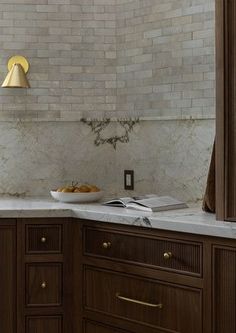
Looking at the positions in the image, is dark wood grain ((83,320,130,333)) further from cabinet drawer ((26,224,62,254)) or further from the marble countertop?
the marble countertop

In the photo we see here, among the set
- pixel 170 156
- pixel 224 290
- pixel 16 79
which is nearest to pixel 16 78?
pixel 16 79

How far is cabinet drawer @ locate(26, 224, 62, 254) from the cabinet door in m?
0.08

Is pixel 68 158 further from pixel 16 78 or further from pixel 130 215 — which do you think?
pixel 130 215

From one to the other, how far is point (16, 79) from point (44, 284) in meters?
1.17

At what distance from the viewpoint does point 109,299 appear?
313 centimetres

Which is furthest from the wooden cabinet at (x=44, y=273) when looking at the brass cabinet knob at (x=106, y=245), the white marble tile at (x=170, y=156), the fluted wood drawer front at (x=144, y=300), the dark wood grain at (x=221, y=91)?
the dark wood grain at (x=221, y=91)

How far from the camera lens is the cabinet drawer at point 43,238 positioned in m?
3.25

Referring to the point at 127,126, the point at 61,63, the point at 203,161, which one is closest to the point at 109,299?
the point at 203,161

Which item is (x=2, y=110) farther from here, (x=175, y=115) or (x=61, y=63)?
(x=175, y=115)

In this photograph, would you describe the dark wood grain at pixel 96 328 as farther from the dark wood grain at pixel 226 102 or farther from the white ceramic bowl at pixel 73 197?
the dark wood grain at pixel 226 102

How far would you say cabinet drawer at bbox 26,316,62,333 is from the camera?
10.8 ft

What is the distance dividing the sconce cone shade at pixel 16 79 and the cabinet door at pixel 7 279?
901 millimetres

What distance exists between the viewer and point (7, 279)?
10.6 ft

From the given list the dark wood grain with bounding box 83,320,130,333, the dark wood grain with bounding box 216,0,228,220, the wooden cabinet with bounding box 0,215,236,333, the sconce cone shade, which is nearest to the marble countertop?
the wooden cabinet with bounding box 0,215,236,333
